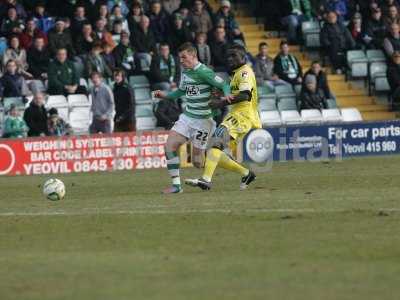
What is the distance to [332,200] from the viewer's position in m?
16.3

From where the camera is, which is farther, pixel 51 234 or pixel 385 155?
pixel 385 155

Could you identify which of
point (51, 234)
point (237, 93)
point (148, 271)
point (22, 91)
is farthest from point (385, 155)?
point (148, 271)

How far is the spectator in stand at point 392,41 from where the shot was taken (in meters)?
32.5

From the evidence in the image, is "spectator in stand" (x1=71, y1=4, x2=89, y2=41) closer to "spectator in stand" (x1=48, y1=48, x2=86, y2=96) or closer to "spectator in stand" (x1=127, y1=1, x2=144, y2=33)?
"spectator in stand" (x1=127, y1=1, x2=144, y2=33)

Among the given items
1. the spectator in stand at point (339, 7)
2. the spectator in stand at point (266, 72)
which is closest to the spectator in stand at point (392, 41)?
the spectator in stand at point (339, 7)

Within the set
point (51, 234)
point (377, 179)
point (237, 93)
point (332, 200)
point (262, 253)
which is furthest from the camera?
point (377, 179)

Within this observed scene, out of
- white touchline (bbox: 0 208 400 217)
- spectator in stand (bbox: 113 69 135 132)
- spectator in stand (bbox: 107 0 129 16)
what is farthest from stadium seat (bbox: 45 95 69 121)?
white touchline (bbox: 0 208 400 217)

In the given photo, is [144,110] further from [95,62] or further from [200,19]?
[200,19]

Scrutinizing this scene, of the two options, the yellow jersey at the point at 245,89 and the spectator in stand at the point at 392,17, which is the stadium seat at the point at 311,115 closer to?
the spectator in stand at the point at 392,17

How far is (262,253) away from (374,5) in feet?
74.5

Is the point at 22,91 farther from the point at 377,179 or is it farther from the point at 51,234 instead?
the point at 51,234

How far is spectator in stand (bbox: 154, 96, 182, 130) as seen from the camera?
28266 mm

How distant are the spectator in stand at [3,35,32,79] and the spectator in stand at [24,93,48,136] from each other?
150 centimetres

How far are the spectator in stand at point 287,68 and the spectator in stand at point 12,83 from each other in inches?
253
